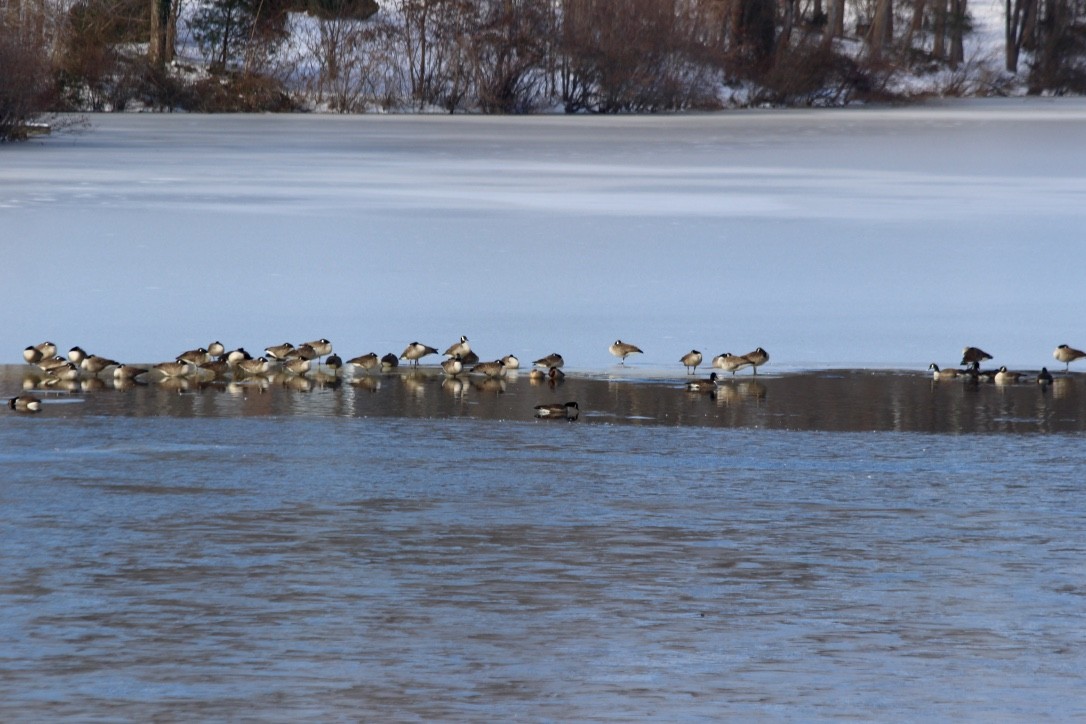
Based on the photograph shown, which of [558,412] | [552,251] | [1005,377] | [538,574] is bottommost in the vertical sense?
[538,574]

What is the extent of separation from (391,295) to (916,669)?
23.7 ft

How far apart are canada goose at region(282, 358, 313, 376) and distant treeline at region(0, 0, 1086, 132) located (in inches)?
1073

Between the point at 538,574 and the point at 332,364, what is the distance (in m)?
3.88

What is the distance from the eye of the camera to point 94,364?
7.98 meters

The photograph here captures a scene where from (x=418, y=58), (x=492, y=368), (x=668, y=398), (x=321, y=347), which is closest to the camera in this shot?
(x=668, y=398)

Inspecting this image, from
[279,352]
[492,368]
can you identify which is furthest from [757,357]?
[279,352]

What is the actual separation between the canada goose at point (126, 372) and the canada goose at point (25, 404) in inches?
31.7

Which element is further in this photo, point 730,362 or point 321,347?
point 321,347

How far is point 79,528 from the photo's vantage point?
5098 mm

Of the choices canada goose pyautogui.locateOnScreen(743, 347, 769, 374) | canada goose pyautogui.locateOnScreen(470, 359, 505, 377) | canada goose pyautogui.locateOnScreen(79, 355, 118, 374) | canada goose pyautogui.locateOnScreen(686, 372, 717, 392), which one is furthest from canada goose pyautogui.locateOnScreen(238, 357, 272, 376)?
canada goose pyautogui.locateOnScreen(743, 347, 769, 374)

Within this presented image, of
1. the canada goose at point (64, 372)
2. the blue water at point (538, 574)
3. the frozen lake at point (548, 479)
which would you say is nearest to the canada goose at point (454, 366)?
the frozen lake at point (548, 479)

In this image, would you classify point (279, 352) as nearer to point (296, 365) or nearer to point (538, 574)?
point (296, 365)

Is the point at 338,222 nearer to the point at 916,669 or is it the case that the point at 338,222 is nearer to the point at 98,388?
the point at 98,388

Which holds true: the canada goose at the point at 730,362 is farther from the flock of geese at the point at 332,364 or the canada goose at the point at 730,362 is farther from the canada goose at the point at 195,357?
the canada goose at the point at 195,357
